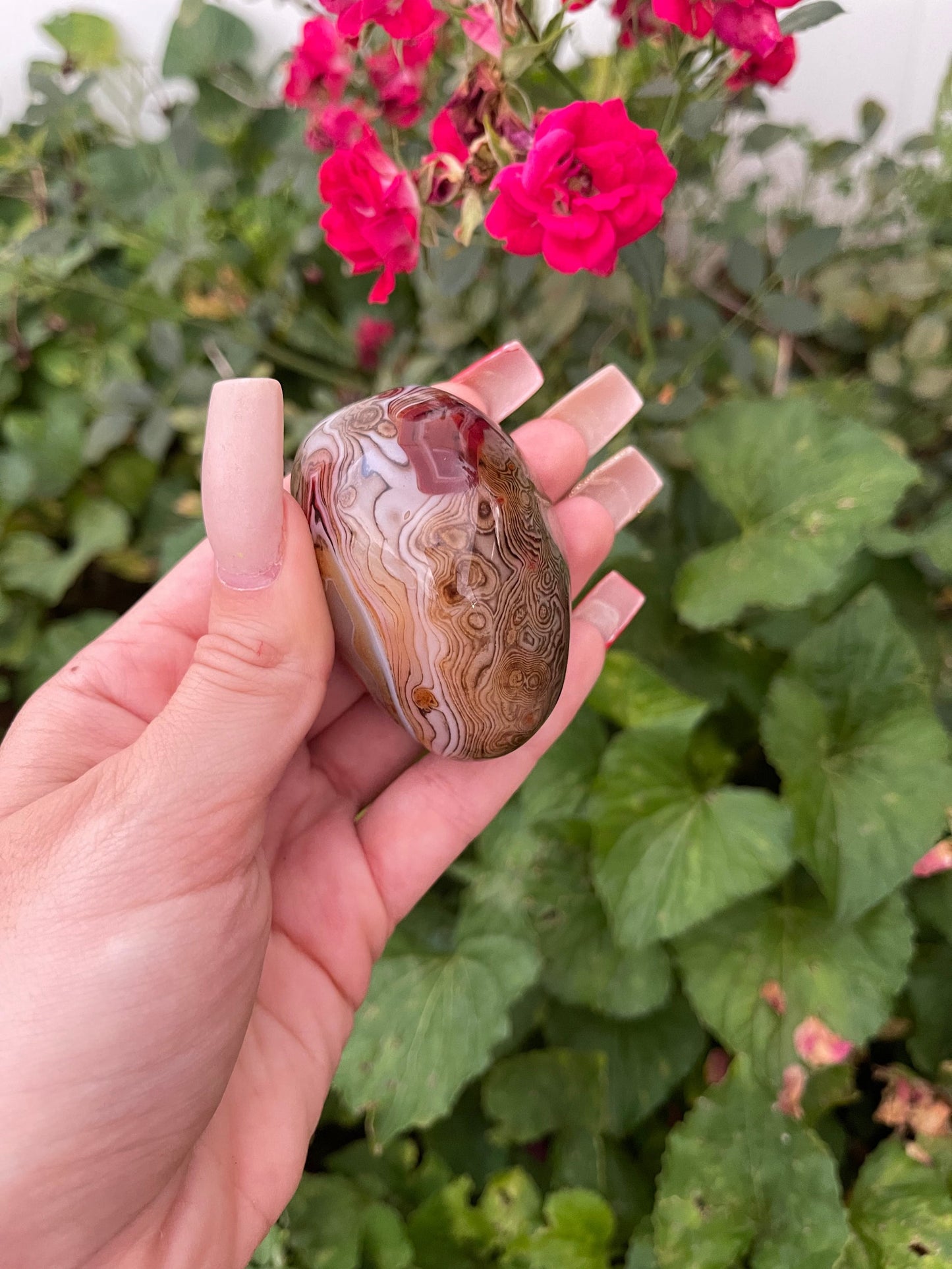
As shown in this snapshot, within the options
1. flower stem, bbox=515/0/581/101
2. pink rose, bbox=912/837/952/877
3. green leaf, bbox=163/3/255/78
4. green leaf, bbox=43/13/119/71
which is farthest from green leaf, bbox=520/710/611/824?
green leaf, bbox=43/13/119/71

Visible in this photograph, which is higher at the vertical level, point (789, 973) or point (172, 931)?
point (172, 931)

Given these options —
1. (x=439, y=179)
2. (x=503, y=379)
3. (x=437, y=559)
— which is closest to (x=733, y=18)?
(x=439, y=179)

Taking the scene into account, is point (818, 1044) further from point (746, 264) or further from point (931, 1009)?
point (746, 264)

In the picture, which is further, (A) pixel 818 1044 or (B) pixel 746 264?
(B) pixel 746 264

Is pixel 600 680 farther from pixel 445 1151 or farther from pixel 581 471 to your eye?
pixel 445 1151

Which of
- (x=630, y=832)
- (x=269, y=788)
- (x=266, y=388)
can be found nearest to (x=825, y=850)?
(x=630, y=832)

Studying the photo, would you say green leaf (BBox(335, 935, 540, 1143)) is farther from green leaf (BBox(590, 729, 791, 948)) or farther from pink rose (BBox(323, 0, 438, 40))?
pink rose (BBox(323, 0, 438, 40))
